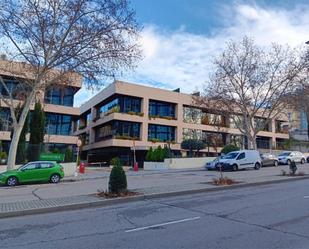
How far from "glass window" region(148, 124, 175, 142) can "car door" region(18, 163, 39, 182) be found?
1165 inches

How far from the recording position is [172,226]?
876 cm

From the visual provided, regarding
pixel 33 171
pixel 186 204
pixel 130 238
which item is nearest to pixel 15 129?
pixel 33 171

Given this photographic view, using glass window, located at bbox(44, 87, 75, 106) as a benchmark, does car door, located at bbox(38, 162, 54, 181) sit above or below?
below

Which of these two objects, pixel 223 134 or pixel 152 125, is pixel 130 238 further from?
pixel 223 134

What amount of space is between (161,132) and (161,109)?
11.3ft

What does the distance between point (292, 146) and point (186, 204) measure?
5331cm

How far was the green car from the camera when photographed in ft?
73.4

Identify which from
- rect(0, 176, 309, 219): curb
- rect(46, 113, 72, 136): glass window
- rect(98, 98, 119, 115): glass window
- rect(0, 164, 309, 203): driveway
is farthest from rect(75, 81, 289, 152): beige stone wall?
rect(0, 176, 309, 219): curb

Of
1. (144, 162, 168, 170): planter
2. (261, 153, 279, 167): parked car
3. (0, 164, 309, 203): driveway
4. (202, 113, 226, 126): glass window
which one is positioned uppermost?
(202, 113, 226, 126): glass window

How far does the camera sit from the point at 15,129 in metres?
24.4

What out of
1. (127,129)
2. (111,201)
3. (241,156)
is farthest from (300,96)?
(111,201)

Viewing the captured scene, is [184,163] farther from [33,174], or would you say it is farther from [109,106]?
[33,174]

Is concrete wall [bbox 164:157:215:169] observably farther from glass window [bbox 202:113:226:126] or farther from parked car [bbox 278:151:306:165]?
glass window [bbox 202:113:226:126]

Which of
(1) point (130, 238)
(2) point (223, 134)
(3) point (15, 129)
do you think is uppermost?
(2) point (223, 134)
